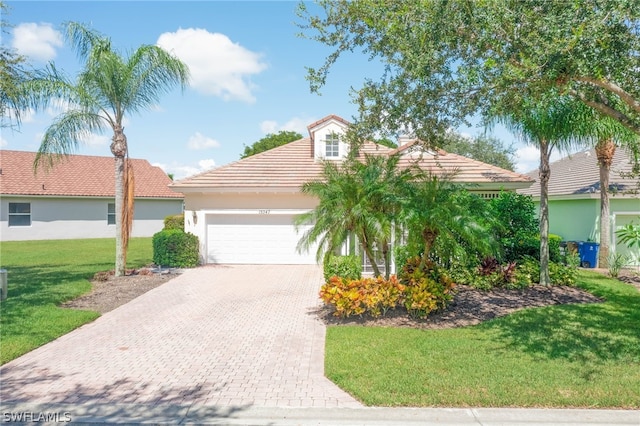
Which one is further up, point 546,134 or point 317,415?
point 546,134

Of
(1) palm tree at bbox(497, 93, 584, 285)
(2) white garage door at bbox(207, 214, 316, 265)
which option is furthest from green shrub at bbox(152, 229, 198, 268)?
(1) palm tree at bbox(497, 93, 584, 285)

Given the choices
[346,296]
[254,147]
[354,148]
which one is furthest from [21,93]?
[254,147]

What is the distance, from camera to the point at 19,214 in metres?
26.7

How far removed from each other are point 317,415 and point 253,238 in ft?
41.4

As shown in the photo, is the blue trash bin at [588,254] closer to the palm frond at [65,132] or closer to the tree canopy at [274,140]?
the palm frond at [65,132]

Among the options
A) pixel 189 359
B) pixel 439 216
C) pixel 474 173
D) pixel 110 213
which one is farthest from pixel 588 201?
pixel 110 213

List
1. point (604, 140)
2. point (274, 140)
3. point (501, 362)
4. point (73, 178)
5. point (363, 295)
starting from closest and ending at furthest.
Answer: point (501, 362)
point (363, 295)
point (604, 140)
point (73, 178)
point (274, 140)

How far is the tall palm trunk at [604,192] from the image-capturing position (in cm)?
1486

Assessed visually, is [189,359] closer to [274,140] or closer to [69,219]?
[69,219]

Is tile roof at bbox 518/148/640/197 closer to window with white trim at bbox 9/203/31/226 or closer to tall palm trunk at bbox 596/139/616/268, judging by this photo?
tall palm trunk at bbox 596/139/616/268

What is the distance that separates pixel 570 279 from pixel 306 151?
37.7 feet

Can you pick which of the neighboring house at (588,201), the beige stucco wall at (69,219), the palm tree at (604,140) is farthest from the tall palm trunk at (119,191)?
the beige stucco wall at (69,219)

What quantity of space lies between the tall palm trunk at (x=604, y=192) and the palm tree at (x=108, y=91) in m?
14.8

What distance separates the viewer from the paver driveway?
217 inches
